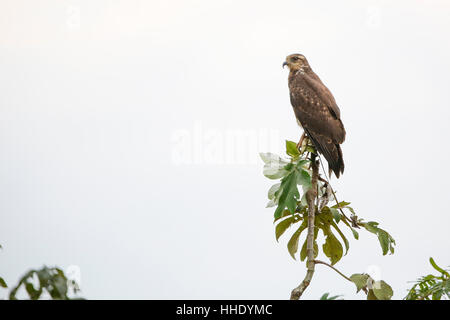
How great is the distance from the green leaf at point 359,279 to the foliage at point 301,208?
293 mm

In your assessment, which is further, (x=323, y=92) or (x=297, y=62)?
(x=297, y=62)

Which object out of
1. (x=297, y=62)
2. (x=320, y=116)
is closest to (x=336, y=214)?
(x=320, y=116)

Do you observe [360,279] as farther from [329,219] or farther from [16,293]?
[16,293]

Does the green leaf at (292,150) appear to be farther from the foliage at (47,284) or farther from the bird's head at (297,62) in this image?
the bird's head at (297,62)

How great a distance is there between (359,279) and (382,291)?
17 centimetres

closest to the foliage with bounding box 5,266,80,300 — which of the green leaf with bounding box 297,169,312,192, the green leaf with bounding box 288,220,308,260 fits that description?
the green leaf with bounding box 297,169,312,192

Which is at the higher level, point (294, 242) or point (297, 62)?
point (297, 62)

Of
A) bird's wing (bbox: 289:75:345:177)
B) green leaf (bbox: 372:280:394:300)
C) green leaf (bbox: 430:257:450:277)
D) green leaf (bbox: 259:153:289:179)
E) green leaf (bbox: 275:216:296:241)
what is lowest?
green leaf (bbox: 372:280:394:300)

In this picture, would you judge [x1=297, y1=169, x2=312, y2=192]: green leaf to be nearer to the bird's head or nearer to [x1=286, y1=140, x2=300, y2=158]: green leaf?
[x1=286, y1=140, x2=300, y2=158]: green leaf

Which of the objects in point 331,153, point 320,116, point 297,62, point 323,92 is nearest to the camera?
point 331,153

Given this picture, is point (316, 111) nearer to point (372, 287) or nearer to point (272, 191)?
point (272, 191)

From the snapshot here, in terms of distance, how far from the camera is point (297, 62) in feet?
25.5

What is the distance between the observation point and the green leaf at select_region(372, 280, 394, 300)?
3799 millimetres
